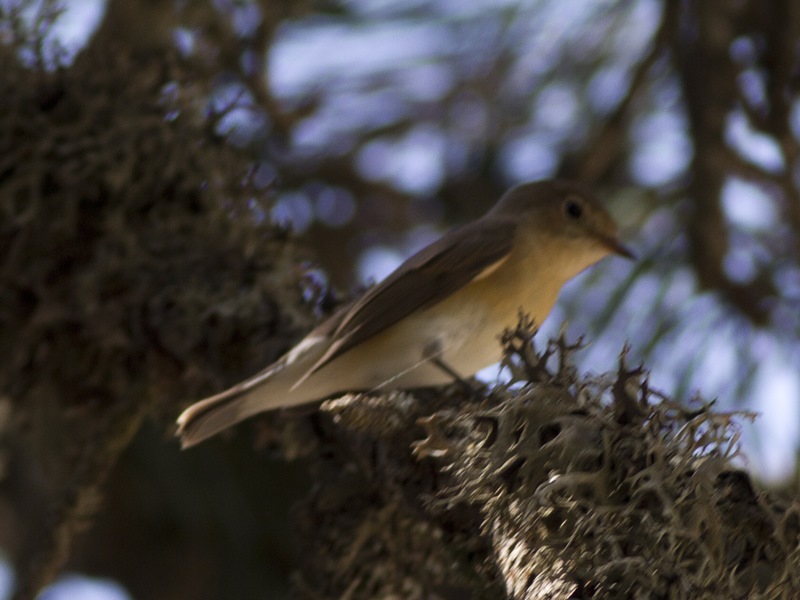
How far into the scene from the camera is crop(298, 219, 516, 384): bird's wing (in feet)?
8.75

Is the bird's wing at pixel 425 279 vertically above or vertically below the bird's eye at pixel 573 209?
above

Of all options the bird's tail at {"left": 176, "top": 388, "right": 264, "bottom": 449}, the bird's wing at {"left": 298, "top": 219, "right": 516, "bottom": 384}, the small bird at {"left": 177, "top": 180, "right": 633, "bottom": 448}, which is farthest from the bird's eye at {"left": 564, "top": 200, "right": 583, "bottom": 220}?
the bird's tail at {"left": 176, "top": 388, "right": 264, "bottom": 449}

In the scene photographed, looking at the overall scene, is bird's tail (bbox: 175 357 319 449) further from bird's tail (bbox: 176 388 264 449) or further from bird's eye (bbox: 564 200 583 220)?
bird's eye (bbox: 564 200 583 220)

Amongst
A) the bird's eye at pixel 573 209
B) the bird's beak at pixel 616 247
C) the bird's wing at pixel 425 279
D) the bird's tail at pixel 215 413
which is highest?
the bird's tail at pixel 215 413

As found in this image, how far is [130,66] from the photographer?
9.36ft

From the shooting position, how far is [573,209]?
3369 mm

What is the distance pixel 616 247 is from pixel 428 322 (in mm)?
793

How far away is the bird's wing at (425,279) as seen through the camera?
2668 millimetres

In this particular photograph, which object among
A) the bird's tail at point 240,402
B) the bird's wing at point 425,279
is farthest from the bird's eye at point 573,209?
the bird's tail at point 240,402

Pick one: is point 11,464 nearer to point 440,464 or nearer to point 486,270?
point 486,270

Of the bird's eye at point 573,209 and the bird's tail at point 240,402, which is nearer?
the bird's tail at point 240,402

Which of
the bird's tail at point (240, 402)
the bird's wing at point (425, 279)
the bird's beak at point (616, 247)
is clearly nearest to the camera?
the bird's tail at point (240, 402)

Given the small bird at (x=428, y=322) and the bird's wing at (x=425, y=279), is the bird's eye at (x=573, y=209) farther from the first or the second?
the bird's wing at (x=425, y=279)

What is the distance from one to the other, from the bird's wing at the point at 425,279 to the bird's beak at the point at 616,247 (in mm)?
395
